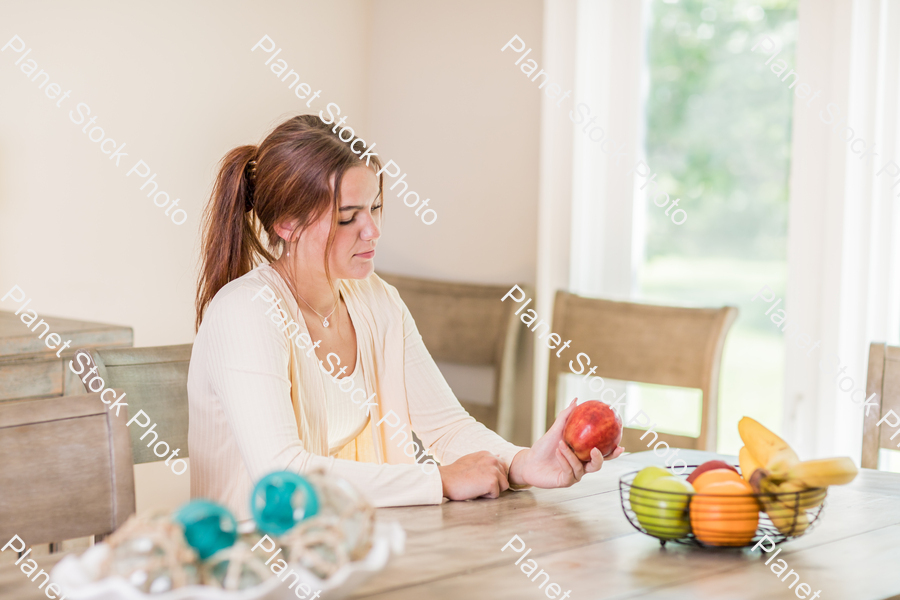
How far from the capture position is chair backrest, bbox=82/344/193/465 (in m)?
1.41

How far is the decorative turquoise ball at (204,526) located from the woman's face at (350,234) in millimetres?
808

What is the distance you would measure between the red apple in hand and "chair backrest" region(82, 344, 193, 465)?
2.21 feet

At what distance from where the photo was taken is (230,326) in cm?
134

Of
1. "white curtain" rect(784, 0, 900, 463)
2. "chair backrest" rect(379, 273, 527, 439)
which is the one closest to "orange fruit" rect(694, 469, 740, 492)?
"white curtain" rect(784, 0, 900, 463)

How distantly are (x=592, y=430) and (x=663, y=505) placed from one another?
0.25 m

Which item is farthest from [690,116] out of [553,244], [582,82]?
[553,244]

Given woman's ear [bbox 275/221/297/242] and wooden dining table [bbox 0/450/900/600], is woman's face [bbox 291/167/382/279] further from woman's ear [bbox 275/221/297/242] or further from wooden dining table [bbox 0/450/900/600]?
wooden dining table [bbox 0/450/900/600]

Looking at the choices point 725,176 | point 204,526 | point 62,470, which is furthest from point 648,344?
point 204,526

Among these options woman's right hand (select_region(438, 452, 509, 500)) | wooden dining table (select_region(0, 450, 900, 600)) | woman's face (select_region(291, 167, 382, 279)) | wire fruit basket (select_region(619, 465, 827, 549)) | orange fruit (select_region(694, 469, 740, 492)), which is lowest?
wooden dining table (select_region(0, 450, 900, 600))

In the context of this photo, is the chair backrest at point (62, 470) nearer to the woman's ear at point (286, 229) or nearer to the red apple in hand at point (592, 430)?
the woman's ear at point (286, 229)

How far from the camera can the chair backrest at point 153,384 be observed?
1409 mm

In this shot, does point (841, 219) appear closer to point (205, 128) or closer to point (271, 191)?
point (271, 191)

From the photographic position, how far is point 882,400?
1.61 m

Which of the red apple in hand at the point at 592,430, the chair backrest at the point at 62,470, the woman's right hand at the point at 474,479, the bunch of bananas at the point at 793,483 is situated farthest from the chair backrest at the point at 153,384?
the bunch of bananas at the point at 793,483
